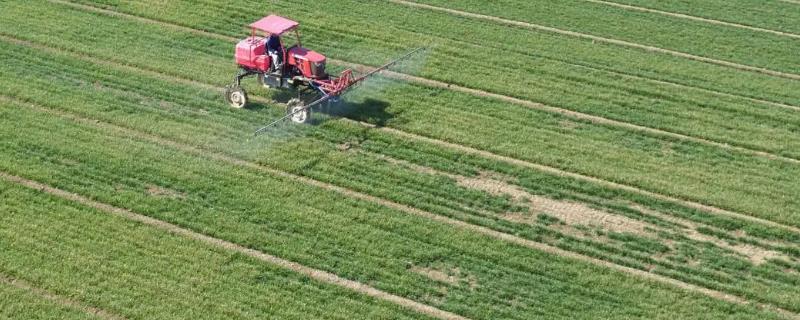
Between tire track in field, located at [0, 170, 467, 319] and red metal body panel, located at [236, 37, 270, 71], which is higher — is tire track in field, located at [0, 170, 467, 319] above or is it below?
below

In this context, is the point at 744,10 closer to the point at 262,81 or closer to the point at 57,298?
the point at 262,81

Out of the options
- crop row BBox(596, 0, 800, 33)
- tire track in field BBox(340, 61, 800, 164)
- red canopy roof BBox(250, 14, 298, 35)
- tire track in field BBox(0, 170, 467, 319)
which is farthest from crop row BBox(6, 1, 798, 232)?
crop row BBox(596, 0, 800, 33)

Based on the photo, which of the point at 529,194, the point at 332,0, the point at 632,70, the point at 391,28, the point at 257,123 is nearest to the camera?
the point at 529,194

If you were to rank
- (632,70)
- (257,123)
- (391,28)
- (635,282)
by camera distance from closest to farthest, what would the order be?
(635,282), (257,123), (632,70), (391,28)

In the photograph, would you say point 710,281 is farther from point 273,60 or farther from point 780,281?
point 273,60

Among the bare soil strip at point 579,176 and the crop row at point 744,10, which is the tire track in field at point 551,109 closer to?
the bare soil strip at point 579,176

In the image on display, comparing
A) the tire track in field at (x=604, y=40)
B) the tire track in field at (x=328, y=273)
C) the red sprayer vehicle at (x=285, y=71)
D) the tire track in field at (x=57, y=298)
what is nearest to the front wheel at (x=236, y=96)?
the red sprayer vehicle at (x=285, y=71)

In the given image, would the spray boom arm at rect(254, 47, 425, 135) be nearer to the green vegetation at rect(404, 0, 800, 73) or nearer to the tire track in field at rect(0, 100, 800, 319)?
the tire track in field at rect(0, 100, 800, 319)

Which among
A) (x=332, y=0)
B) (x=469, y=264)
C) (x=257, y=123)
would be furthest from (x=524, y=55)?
(x=469, y=264)
